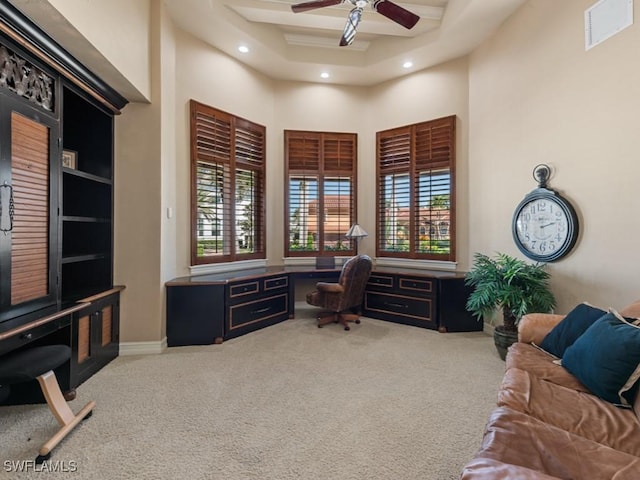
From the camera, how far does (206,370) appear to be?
306cm

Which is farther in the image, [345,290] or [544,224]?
[345,290]

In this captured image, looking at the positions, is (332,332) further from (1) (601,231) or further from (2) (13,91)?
(2) (13,91)

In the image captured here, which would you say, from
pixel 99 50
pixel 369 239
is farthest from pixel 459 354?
pixel 99 50

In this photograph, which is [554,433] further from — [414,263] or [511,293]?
[414,263]

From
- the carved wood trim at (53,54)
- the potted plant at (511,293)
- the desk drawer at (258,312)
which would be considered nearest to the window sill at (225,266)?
the desk drawer at (258,312)

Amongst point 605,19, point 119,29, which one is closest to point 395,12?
point 605,19

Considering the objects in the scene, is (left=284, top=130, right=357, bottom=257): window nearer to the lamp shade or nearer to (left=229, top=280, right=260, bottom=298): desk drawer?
the lamp shade

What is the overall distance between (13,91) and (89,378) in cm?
236

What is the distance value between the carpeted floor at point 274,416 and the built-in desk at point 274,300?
315 mm

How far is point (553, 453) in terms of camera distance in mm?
1264

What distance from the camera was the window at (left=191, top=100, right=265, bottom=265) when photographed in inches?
165

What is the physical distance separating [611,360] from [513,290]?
1.54 metres

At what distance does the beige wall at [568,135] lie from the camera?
101 inches

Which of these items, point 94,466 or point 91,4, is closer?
point 94,466
